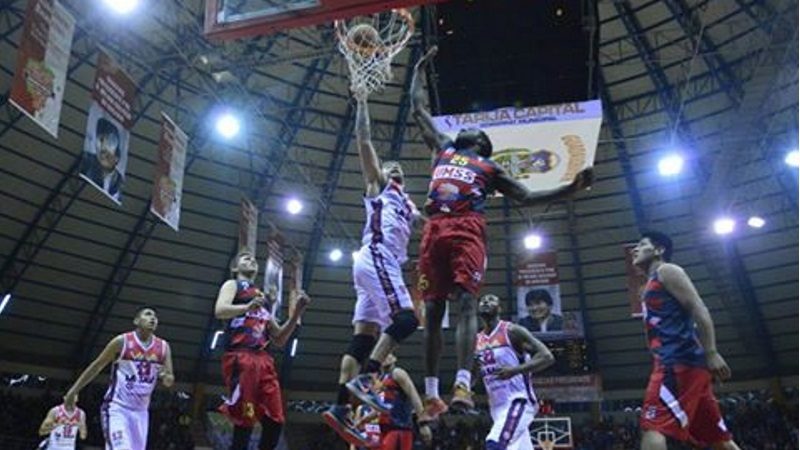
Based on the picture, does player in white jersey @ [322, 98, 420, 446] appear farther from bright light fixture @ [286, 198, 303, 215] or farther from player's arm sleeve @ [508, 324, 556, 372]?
bright light fixture @ [286, 198, 303, 215]

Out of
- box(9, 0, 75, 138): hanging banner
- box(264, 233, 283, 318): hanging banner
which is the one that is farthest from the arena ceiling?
box(9, 0, 75, 138): hanging banner

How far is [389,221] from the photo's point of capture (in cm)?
612

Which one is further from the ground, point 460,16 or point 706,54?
point 706,54

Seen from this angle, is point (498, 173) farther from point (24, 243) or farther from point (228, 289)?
point (24, 243)

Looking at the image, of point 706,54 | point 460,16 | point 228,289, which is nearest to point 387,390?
point 228,289

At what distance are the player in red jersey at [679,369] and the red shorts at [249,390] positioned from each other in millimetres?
3653

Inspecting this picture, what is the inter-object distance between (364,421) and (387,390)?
0.75 meters

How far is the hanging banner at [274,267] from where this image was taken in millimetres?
20344

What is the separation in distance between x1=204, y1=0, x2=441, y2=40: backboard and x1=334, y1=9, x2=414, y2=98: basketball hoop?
0.67 m

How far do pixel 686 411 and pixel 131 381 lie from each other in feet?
18.5

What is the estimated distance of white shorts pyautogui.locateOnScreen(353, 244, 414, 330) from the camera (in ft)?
19.0

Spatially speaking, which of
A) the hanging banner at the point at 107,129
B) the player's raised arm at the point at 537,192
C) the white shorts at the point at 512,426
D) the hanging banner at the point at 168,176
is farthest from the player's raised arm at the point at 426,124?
the hanging banner at the point at 168,176

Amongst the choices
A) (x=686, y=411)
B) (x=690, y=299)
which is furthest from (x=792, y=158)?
(x=686, y=411)

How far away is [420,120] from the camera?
6328 mm
